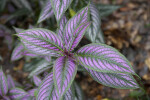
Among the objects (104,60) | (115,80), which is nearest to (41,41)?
(104,60)

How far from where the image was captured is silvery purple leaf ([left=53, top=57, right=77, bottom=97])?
0.71 metres

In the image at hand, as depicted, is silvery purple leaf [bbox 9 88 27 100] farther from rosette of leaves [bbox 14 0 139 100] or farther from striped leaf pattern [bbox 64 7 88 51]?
striped leaf pattern [bbox 64 7 88 51]

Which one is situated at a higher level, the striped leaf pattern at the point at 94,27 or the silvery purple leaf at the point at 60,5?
the silvery purple leaf at the point at 60,5

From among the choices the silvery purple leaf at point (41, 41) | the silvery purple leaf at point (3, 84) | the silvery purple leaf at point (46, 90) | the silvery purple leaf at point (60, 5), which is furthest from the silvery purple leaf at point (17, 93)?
the silvery purple leaf at point (60, 5)

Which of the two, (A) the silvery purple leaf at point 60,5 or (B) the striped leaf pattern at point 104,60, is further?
(A) the silvery purple leaf at point 60,5

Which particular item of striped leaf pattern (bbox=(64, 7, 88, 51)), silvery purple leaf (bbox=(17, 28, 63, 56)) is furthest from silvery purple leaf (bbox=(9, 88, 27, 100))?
striped leaf pattern (bbox=(64, 7, 88, 51))

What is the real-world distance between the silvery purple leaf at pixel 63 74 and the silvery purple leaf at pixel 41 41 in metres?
0.08

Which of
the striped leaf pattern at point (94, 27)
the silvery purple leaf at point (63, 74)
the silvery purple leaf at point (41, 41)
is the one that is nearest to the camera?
the silvery purple leaf at point (63, 74)

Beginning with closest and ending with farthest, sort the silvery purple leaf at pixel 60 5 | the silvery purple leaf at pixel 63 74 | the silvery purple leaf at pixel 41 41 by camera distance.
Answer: the silvery purple leaf at pixel 63 74 → the silvery purple leaf at pixel 41 41 → the silvery purple leaf at pixel 60 5

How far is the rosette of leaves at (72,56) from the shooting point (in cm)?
75

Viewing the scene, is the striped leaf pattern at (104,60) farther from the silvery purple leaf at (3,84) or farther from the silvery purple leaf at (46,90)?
the silvery purple leaf at (3,84)

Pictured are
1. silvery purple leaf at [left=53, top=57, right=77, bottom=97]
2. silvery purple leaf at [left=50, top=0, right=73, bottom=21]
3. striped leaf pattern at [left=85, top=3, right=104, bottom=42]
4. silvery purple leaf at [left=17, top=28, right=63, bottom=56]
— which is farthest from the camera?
striped leaf pattern at [left=85, top=3, right=104, bottom=42]

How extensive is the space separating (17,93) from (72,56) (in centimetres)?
59

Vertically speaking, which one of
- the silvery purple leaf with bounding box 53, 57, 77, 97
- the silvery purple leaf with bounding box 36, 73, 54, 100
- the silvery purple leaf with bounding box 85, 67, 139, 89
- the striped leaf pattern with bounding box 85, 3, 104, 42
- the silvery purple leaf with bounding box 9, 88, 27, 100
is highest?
the striped leaf pattern with bounding box 85, 3, 104, 42
